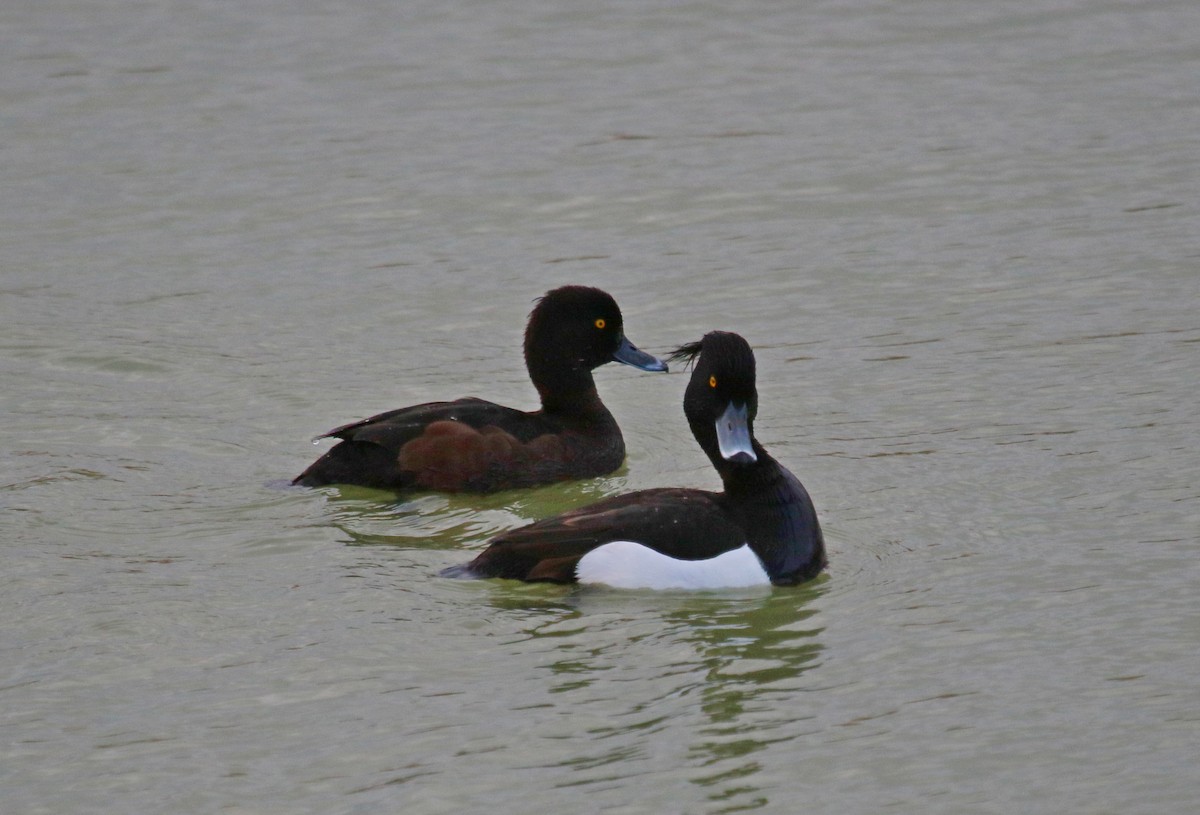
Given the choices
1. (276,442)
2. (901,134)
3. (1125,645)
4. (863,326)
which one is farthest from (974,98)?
(1125,645)

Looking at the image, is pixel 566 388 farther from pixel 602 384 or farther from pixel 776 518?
pixel 776 518

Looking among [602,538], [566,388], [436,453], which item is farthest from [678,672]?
[566,388]

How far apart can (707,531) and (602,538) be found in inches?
17.4

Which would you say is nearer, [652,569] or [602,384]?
[652,569]

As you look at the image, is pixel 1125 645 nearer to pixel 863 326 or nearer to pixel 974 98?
pixel 863 326

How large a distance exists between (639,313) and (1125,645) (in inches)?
220

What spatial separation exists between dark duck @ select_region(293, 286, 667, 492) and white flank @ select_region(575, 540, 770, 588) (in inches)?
71.1

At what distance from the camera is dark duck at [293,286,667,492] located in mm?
9484

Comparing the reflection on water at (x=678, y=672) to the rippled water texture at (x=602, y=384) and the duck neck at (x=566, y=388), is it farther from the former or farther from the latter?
the duck neck at (x=566, y=388)

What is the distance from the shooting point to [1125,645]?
23.5 feet

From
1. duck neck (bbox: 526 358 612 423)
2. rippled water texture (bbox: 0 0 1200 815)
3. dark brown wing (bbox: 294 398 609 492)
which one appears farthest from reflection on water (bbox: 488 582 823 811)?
duck neck (bbox: 526 358 612 423)

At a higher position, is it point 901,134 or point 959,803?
point 901,134

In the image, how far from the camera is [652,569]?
7.86 meters

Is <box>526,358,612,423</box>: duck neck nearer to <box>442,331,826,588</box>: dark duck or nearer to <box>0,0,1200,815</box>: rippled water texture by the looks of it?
<box>0,0,1200,815</box>: rippled water texture
